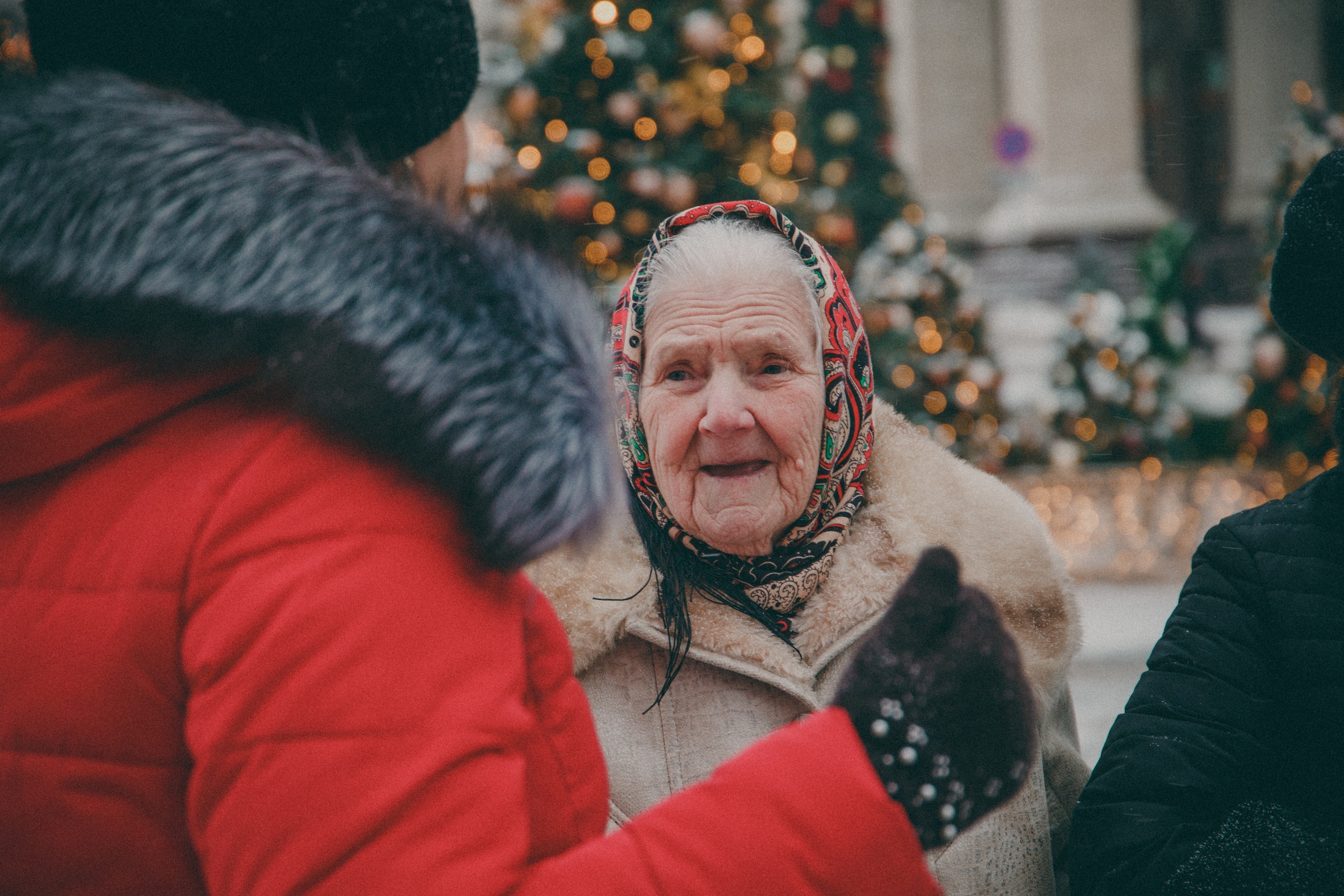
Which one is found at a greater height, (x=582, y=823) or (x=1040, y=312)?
(x=582, y=823)

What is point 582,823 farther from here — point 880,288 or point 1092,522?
point 1092,522

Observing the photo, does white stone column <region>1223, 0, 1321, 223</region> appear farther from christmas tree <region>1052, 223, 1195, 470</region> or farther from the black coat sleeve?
the black coat sleeve

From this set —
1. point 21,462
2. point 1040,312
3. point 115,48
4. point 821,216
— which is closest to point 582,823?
point 21,462

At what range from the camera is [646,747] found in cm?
165

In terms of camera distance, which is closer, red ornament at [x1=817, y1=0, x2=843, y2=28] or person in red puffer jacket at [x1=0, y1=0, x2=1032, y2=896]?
person in red puffer jacket at [x1=0, y1=0, x2=1032, y2=896]

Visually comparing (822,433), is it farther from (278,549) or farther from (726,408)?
(278,549)

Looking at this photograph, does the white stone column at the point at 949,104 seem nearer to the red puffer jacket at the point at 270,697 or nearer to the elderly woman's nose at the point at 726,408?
the elderly woman's nose at the point at 726,408

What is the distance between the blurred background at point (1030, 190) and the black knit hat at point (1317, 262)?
1091 mm

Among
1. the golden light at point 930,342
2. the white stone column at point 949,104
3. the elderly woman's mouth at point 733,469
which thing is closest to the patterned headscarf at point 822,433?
the elderly woman's mouth at point 733,469

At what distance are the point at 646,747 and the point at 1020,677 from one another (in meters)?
0.93

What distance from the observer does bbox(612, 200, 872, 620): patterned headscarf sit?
5.81 feet

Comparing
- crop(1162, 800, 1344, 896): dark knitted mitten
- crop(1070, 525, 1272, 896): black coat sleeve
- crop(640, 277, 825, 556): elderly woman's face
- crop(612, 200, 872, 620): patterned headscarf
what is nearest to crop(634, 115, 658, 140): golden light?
crop(612, 200, 872, 620): patterned headscarf

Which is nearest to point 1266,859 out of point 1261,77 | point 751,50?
point 751,50

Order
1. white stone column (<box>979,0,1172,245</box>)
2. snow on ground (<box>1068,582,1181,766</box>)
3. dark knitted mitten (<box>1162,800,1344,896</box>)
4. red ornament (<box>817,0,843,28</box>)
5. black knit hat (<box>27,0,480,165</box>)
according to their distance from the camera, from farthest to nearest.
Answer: white stone column (<box>979,0,1172,245</box>) → red ornament (<box>817,0,843,28</box>) → snow on ground (<box>1068,582,1181,766</box>) → dark knitted mitten (<box>1162,800,1344,896</box>) → black knit hat (<box>27,0,480,165</box>)
